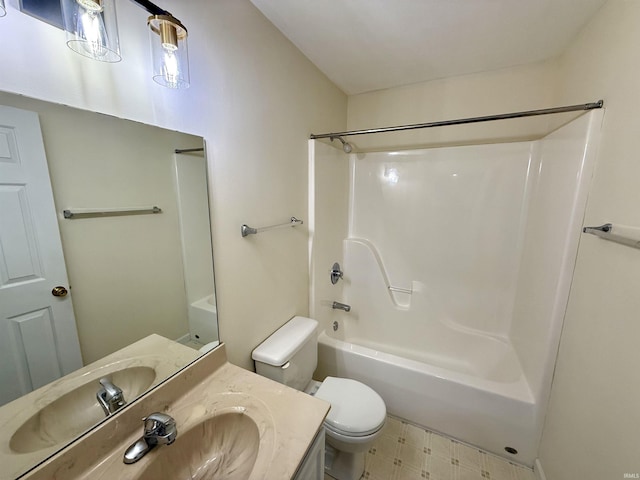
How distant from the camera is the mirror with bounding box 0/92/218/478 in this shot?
583 mm

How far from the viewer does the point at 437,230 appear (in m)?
A: 2.10

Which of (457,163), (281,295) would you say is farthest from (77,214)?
(457,163)

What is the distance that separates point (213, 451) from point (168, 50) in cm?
132

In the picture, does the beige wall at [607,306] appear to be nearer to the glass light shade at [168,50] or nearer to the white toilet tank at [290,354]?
the white toilet tank at [290,354]

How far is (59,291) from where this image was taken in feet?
2.17

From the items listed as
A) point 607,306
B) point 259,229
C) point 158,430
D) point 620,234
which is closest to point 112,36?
point 259,229

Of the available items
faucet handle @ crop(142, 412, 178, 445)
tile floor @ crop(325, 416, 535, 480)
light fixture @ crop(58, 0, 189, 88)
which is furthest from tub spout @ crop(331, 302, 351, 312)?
light fixture @ crop(58, 0, 189, 88)

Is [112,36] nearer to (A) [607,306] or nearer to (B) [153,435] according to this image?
(B) [153,435]

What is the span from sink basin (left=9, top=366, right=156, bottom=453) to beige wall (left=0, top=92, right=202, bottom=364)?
0.31ft

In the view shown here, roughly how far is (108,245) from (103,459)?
0.61 metres

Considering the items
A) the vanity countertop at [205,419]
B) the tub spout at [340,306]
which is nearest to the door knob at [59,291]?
the vanity countertop at [205,419]

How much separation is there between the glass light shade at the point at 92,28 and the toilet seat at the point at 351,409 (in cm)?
165

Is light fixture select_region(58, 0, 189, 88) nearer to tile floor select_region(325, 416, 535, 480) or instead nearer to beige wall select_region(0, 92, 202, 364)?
beige wall select_region(0, 92, 202, 364)

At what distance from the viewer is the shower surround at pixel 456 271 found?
54.4 inches
